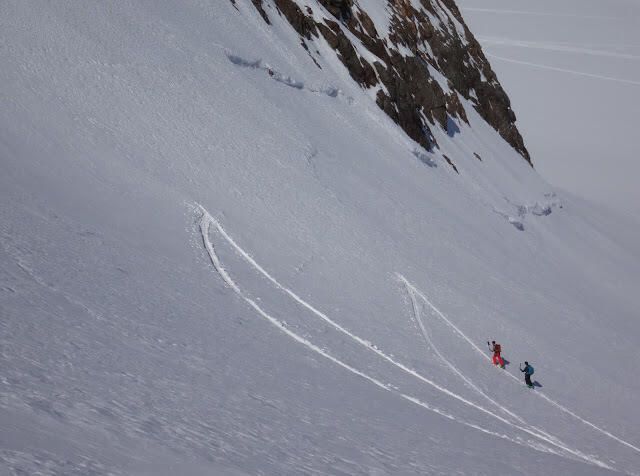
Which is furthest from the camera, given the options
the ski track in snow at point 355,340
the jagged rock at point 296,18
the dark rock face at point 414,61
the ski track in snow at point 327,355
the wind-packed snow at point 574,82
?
the wind-packed snow at point 574,82

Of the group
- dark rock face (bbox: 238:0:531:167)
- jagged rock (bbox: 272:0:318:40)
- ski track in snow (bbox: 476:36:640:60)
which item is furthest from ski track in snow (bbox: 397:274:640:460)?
ski track in snow (bbox: 476:36:640:60)

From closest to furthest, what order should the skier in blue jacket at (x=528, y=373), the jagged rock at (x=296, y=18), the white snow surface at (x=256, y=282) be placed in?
1. the white snow surface at (x=256, y=282)
2. the skier in blue jacket at (x=528, y=373)
3. the jagged rock at (x=296, y=18)

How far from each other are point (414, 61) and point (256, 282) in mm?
26443

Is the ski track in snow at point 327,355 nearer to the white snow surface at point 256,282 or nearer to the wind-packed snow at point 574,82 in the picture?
the white snow surface at point 256,282

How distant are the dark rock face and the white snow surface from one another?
1877 mm

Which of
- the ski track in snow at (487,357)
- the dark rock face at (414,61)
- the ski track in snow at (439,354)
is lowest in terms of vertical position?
the ski track in snow at (439,354)

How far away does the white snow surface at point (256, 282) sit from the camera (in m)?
5.64

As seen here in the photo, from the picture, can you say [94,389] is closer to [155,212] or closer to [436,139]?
[155,212]

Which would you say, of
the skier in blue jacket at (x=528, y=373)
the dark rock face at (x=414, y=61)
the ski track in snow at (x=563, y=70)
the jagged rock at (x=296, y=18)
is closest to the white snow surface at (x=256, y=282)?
the skier in blue jacket at (x=528, y=373)

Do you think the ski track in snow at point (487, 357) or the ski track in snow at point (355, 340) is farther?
the ski track in snow at point (487, 357)

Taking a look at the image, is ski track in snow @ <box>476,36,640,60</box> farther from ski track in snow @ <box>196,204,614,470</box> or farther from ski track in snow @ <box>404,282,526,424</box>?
ski track in snow @ <box>196,204,614,470</box>

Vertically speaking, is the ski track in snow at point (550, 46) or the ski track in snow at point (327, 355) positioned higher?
the ski track in snow at point (550, 46)

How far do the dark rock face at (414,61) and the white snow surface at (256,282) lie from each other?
1.88 metres

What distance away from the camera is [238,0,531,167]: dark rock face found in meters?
29.4
